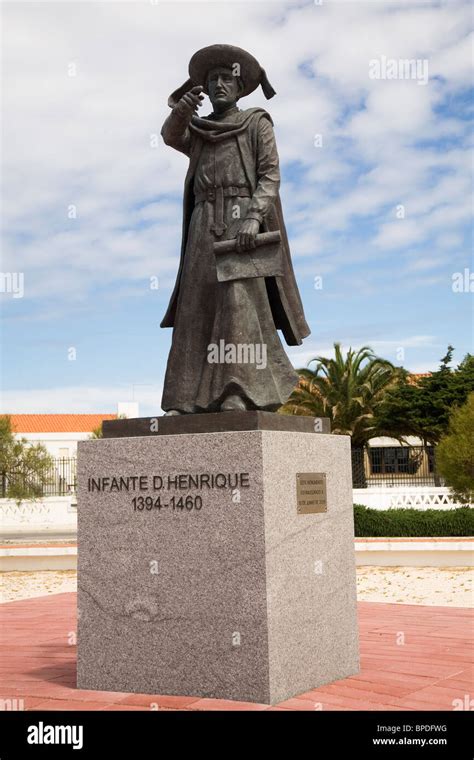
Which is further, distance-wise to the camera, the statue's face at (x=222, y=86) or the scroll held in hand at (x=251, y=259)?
the statue's face at (x=222, y=86)

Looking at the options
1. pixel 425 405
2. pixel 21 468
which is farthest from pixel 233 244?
pixel 425 405

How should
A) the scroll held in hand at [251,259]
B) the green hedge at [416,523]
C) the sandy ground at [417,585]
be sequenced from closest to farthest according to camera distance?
the scroll held in hand at [251,259] < the sandy ground at [417,585] < the green hedge at [416,523]

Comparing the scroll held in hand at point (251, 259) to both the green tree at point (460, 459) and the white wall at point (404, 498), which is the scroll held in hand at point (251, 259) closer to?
the green tree at point (460, 459)

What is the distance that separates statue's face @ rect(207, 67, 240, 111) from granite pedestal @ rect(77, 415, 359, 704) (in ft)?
7.35

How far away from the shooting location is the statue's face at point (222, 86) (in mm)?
5516

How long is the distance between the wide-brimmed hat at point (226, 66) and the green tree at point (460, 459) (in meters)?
14.8

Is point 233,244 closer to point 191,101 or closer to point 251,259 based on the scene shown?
point 251,259

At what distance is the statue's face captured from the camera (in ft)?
18.1

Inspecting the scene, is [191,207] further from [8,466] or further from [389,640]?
[8,466]

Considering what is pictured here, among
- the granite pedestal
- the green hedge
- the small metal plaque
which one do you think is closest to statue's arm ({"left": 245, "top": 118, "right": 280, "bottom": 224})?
the granite pedestal

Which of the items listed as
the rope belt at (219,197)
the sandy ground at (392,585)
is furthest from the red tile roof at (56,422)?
the rope belt at (219,197)

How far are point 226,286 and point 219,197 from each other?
0.62 m

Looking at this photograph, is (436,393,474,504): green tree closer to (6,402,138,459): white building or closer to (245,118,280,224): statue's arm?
(245,118,280,224): statue's arm

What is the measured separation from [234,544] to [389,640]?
2.55 meters
